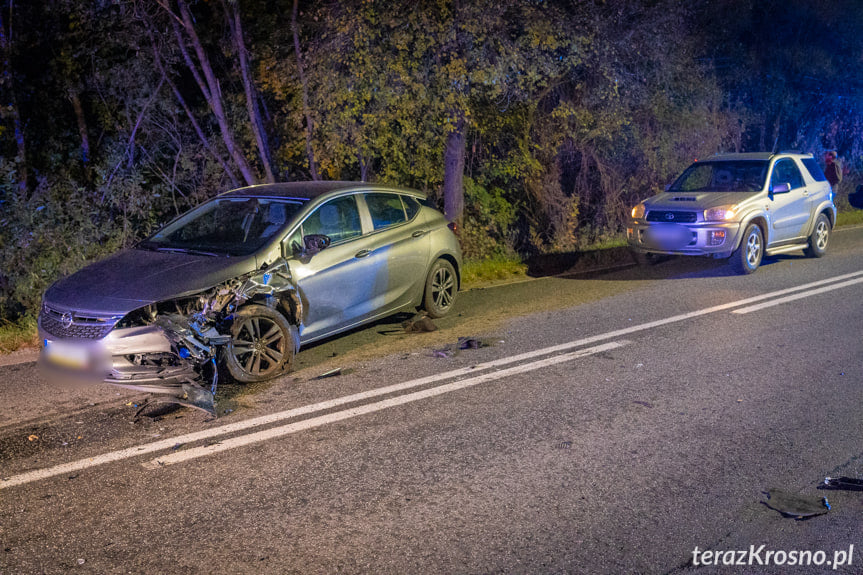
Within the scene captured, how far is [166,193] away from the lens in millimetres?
14578

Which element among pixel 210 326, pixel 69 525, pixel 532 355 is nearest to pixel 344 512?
pixel 69 525

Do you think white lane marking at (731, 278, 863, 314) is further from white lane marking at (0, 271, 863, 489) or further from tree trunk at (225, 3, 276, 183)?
tree trunk at (225, 3, 276, 183)

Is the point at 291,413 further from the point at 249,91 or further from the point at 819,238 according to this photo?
the point at 819,238

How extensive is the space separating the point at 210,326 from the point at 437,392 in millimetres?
1879

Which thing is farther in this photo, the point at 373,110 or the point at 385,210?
the point at 373,110

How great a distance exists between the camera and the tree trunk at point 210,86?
12625 mm

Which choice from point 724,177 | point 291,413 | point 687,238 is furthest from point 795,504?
point 724,177

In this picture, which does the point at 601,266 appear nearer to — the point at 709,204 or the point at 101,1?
the point at 709,204

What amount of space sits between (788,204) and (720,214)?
6.08 feet

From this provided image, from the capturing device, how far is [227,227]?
25.1 feet

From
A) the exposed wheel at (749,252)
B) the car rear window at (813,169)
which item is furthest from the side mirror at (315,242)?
the car rear window at (813,169)

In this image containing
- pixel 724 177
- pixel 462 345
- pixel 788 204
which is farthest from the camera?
pixel 724 177

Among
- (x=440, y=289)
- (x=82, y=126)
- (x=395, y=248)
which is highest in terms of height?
(x=82, y=126)

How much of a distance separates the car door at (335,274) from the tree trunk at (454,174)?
5.93 meters
